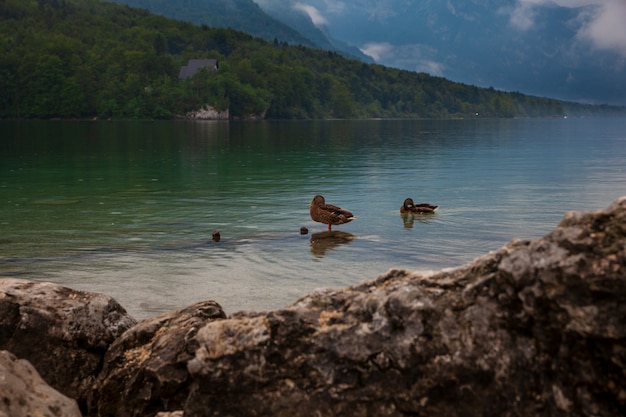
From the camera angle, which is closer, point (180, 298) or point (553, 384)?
point (553, 384)

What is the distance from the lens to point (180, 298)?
15.1m

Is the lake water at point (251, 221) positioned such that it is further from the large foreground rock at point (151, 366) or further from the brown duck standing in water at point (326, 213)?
the large foreground rock at point (151, 366)

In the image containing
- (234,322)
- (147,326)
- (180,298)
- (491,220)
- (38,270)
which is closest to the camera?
(234,322)

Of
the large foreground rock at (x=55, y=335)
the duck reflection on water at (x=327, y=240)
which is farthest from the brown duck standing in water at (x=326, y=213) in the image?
the large foreground rock at (x=55, y=335)

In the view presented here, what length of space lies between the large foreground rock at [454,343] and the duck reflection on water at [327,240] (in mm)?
13732

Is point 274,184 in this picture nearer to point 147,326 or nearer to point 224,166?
point 224,166

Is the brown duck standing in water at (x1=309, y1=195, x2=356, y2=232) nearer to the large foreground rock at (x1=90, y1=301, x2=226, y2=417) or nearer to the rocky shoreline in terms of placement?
the large foreground rock at (x1=90, y1=301, x2=226, y2=417)

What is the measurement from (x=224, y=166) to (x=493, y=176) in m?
18.3

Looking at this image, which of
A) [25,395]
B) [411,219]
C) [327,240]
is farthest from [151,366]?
[411,219]

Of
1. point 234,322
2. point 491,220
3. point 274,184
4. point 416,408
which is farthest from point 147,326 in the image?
point 274,184

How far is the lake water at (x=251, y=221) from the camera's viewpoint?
1722cm

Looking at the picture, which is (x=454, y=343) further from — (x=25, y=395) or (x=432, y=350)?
(x=25, y=395)

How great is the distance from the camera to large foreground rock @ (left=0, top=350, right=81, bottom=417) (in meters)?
6.41

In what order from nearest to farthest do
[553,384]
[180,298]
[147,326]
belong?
[553,384] → [147,326] → [180,298]
